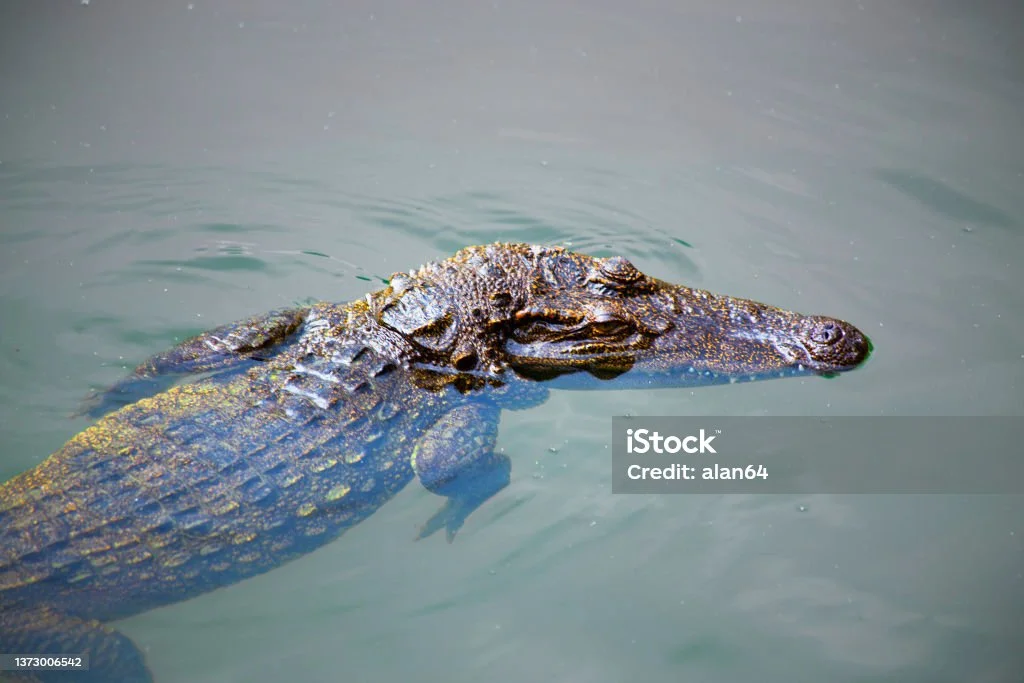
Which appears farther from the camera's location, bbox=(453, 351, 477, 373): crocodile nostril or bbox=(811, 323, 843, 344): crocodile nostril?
bbox=(811, 323, 843, 344): crocodile nostril

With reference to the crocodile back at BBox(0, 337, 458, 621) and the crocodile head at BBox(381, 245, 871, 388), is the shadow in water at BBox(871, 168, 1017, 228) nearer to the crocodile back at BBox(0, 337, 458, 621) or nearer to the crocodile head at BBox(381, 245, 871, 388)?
the crocodile head at BBox(381, 245, 871, 388)

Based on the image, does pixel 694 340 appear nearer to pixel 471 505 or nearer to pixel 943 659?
pixel 471 505

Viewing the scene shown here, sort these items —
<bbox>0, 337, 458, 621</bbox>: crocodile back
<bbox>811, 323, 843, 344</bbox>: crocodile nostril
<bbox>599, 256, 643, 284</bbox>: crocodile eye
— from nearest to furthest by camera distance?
1. <bbox>0, 337, 458, 621</bbox>: crocodile back
2. <bbox>811, 323, 843, 344</bbox>: crocodile nostril
3. <bbox>599, 256, 643, 284</bbox>: crocodile eye

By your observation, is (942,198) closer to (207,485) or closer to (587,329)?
(587,329)

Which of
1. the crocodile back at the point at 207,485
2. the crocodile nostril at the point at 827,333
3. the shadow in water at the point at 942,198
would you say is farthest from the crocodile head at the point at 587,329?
the shadow in water at the point at 942,198

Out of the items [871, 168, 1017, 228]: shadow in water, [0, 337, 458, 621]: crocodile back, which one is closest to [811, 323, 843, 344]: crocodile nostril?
[0, 337, 458, 621]: crocodile back

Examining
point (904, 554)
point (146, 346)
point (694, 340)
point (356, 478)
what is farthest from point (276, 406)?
point (904, 554)

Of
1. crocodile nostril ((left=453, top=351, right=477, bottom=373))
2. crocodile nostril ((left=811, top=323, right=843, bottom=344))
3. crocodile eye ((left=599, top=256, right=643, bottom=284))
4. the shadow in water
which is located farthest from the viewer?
the shadow in water
